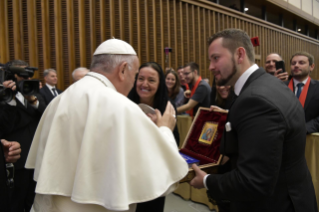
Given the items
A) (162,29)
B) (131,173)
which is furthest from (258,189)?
(162,29)

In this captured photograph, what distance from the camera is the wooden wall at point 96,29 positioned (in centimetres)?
432

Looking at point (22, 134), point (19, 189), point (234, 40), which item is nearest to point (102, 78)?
point (234, 40)

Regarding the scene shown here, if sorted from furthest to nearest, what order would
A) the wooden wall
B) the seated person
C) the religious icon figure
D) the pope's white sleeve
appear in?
the wooden wall → the seated person → the religious icon figure → the pope's white sleeve

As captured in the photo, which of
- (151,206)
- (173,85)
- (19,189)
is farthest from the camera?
(173,85)

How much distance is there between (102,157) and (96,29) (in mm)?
4498

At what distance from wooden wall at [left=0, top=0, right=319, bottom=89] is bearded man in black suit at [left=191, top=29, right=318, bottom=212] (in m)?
4.05

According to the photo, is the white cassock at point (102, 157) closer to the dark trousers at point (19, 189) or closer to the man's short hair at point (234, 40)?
the man's short hair at point (234, 40)

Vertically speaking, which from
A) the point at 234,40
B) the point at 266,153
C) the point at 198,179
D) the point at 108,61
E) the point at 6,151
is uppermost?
the point at 234,40

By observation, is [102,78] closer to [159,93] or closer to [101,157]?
[101,157]

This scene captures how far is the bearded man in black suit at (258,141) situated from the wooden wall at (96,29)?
405cm

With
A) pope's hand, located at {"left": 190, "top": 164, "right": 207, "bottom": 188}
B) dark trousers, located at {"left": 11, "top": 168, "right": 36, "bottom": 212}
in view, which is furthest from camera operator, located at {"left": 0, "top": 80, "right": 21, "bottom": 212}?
pope's hand, located at {"left": 190, "top": 164, "right": 207, "bottom": 188}

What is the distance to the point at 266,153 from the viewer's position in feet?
3.34

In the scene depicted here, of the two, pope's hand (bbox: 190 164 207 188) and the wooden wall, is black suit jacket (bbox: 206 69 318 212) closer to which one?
pope's hand (bbox: 190 164 207 188)

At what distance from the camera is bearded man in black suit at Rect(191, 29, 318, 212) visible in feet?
3.39
